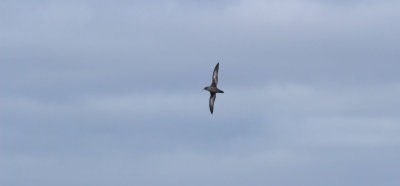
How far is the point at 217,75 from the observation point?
9512cm

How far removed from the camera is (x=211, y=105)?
322ft

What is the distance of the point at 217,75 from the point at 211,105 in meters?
5.21

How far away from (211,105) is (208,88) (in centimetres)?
312

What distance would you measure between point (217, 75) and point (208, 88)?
243 centimetres

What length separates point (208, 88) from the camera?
315 ft
